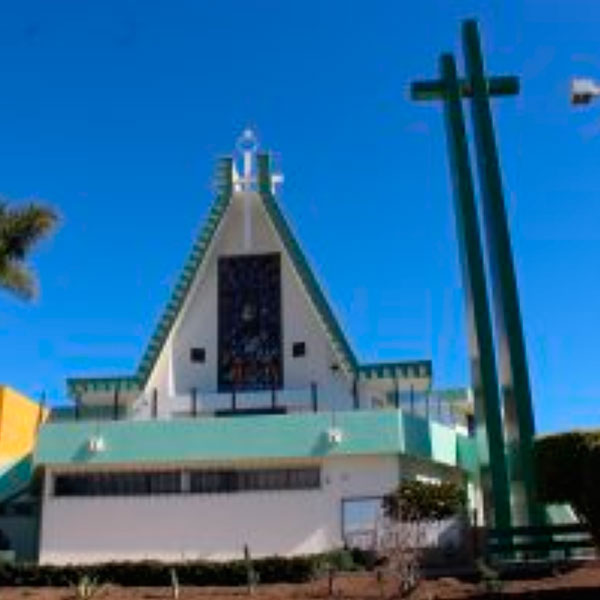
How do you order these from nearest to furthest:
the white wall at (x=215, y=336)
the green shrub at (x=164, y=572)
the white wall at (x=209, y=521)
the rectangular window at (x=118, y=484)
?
1. the green shrub at (x=164, y=572)
2. the white wall at (x=209, y=521)
3. the rectangular window at (x=118, y=484)
4. the white wall at (x=215, y=336)

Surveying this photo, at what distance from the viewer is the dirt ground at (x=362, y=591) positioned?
86.9ft

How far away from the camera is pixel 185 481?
142 ft

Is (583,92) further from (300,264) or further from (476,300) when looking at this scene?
(300,264)

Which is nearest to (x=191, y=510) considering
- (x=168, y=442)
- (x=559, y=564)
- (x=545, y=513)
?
(x=168, y=442)

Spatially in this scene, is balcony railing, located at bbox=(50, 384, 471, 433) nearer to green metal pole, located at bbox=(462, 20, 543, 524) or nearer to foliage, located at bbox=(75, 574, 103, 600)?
green metal pole, located at bbox=(462, 20, 543, 524)

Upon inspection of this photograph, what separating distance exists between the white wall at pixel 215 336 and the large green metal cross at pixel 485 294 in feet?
38.4

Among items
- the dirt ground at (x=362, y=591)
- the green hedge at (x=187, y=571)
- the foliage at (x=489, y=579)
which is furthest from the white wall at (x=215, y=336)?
the foliage at (x=489, y=579)

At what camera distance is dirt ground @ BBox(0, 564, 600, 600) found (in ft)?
86.9

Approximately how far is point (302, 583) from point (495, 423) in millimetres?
9183

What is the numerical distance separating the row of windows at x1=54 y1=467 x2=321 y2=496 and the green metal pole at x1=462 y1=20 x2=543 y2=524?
787cm

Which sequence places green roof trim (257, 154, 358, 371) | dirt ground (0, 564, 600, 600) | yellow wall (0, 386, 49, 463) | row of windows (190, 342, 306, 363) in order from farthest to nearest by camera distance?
row of windows (190, 342, 306, 363), green roof trim (257, 154, 358, 371), yellow wall (0, 386, 49, 463), dirt ground (0, 564, 600, 600)

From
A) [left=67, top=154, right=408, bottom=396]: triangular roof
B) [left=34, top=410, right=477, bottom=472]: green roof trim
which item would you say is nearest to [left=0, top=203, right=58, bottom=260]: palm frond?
[left=34, top=410, right=477, bottom=472]: green roof trim

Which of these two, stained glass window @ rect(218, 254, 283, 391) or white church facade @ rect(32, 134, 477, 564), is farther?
stained glass window @ rect(218, 254, 283, 391)

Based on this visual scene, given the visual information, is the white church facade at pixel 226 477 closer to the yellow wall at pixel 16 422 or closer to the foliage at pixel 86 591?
the yellow wall at pixel 16 422
